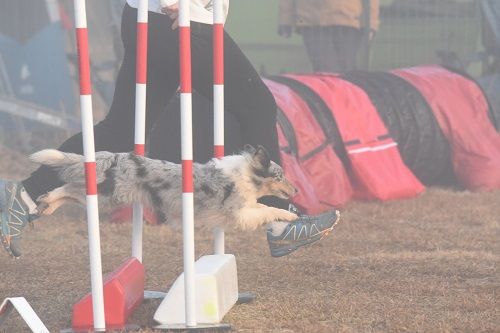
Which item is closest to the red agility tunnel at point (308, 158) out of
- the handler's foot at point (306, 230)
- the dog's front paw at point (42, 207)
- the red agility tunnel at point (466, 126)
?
the red agility tunnel at point (466, 126)

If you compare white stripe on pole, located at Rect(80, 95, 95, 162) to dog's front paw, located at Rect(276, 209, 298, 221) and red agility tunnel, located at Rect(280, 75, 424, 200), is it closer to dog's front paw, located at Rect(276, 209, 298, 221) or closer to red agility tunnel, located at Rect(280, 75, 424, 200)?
dog's front paw, located at Rect(276, 209, 298, 221)

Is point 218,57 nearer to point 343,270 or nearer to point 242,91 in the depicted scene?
point 242,91

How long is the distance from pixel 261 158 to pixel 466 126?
4408 millimetres

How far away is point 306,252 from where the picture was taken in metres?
5.38

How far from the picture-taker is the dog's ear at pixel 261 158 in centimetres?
393

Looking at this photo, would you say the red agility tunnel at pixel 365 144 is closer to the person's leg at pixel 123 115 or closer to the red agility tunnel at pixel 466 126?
the red agility tunnel at pixel 466 126

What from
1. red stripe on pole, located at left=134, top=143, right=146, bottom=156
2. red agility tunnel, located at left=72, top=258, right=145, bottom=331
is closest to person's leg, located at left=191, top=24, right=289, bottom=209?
red stripe on pole, located at left=134, top=143, right=146, bottom=156

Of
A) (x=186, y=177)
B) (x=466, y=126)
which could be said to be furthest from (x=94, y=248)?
(x=466, y=126)

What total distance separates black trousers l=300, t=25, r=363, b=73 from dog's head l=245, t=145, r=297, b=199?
522 centimetres

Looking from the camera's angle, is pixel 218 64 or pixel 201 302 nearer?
pixel 201 302

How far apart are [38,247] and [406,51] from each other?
5.11 meters

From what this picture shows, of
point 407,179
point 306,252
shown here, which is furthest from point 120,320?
point 407,179

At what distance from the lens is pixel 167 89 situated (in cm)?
422

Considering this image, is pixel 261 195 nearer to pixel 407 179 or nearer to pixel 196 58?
pixel 196 58
